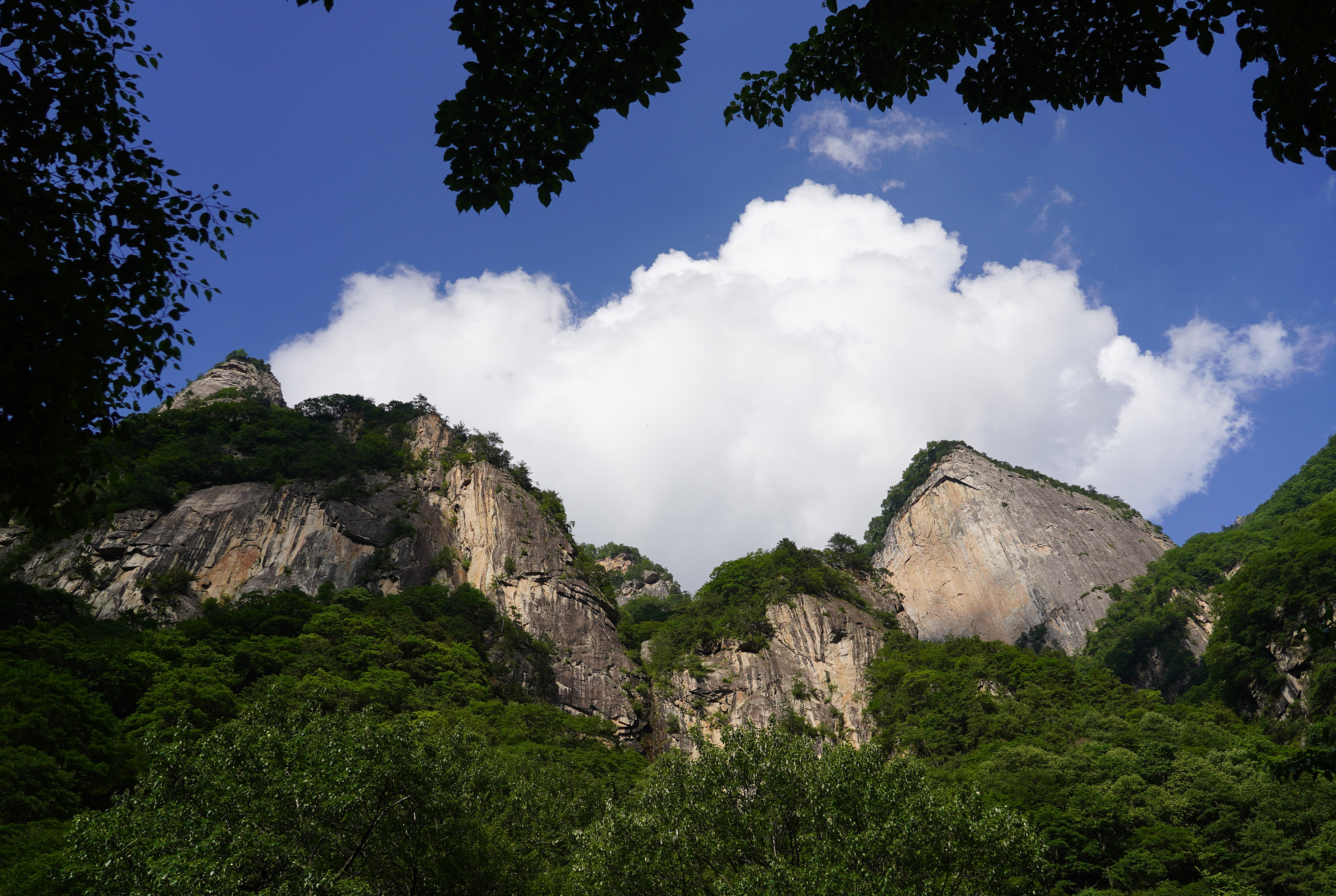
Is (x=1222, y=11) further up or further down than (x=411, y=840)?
further up

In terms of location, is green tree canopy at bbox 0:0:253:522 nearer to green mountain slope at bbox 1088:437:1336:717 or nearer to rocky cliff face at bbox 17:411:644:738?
green mountain slope at bbox 1088:437:1336:717

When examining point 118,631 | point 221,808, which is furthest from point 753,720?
point 221,808

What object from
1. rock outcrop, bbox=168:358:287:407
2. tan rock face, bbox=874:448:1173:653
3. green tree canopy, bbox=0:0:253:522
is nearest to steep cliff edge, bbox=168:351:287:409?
rock outcrop, bbox=168:358:287:407

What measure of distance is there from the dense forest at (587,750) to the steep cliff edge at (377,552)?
1705mm

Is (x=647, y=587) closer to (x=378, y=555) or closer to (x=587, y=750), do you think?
(x=378, y=555)

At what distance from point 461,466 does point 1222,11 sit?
6297 centimetres

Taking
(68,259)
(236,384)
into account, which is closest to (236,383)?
(236,384)

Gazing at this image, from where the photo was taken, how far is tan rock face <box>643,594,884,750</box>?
2000 inches

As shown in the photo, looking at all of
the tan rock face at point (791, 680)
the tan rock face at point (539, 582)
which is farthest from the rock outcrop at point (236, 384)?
the tan rock face at point (791, 680)

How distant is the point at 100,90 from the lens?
5.86 meters

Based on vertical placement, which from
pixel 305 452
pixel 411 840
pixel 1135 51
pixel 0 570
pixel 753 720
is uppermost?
pixel 305 452

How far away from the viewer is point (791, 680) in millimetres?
55125

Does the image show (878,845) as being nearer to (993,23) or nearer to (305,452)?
(993,23)

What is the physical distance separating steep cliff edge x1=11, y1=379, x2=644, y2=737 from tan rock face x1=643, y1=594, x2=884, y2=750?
4479 millimetres
